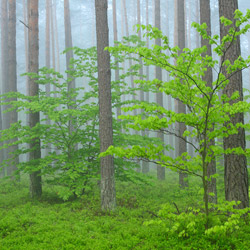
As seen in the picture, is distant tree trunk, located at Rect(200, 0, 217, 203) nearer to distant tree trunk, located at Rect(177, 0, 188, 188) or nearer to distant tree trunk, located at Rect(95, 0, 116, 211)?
distant tree trunk, located at Rect(177, 0, 188, 188)

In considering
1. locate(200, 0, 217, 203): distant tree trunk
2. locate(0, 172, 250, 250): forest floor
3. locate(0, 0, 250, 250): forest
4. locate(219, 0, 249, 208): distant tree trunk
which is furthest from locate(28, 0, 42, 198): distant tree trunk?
locate(219, 0, 249, 208): distant tree trunk

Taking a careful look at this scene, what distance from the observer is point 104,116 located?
784 cm

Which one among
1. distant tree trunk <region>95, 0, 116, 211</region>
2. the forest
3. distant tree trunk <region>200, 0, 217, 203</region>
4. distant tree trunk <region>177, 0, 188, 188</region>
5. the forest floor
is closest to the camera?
the forest

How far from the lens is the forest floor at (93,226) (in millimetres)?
4895

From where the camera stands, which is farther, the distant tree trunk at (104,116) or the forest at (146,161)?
the distant tree trunk at (104,116)

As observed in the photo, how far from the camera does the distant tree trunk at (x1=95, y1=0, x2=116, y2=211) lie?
7.77 meters

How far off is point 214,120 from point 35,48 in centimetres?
849

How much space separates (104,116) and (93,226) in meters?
3.13

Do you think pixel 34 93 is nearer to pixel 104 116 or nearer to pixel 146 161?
pixel 104 116

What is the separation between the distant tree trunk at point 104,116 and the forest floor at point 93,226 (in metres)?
0.56

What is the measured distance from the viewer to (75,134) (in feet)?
30.5

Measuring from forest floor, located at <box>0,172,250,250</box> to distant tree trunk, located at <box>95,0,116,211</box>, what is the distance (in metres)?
0.56

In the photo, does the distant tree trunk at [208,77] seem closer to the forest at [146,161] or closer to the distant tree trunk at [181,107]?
the forest at [146,161]

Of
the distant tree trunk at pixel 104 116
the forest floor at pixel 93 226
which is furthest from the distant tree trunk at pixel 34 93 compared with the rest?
the distant tree trunk at pixel 104 116
